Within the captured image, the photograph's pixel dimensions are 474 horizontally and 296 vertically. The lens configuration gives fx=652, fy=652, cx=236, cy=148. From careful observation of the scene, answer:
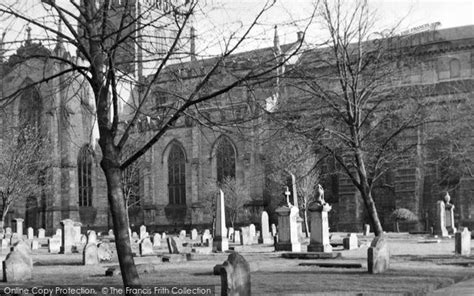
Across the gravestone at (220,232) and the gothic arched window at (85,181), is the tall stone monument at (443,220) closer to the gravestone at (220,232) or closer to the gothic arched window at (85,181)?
the gravestone at (220,232)

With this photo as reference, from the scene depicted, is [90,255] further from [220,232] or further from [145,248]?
[220,232]

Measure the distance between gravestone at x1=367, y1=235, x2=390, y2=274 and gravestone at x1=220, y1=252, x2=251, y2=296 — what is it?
→ 5.15 meters

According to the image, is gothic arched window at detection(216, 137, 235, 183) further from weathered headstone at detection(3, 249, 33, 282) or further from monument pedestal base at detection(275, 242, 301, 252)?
weathered headstone at detection(3, 249, 33, 282)

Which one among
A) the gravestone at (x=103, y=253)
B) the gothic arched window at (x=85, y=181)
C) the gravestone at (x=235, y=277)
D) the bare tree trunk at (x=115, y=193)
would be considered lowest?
the gravestone at (x=103, y=253)

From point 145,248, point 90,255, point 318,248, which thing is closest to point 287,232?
point 318,248

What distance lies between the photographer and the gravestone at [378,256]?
13344 mm

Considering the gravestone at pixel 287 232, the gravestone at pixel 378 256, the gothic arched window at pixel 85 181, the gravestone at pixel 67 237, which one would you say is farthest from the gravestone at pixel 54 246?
the gothic arched window at pixel 85 181

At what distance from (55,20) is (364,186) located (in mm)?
9582

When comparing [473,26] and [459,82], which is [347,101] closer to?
[459,82]

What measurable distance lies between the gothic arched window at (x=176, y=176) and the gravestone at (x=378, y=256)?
135 feet

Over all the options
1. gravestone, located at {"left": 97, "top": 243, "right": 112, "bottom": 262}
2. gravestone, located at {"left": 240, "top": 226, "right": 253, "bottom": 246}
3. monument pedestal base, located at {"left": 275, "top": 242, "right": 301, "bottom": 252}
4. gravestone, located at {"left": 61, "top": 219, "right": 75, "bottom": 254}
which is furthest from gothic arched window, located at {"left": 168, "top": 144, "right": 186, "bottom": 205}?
gravestone, located at {"left": 97, "top": 243, "right": 112, "bottom": 262}

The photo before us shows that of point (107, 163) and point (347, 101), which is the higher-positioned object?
point (347, 101)

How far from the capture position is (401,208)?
4197 cm

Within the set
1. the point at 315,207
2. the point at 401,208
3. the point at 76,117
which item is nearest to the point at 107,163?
the point at 315,207
